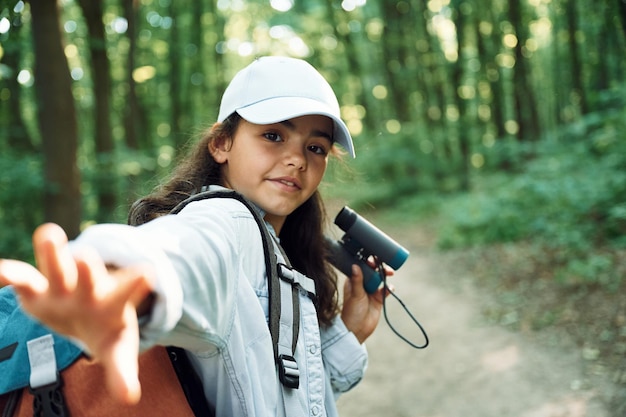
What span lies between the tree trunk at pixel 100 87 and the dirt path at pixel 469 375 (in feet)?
16.2

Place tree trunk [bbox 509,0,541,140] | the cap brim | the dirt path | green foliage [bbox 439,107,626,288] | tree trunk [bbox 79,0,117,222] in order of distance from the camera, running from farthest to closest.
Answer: tree trunk [bbox 509,0,541,140] < tree trunk [bbox 79,0,117,222] < green foliage [bbox 439,107,626,288] < the dirt path < the cap brim

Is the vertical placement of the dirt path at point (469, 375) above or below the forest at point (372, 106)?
below

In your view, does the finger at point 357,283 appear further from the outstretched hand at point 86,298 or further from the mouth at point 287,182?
the outstretched hand at point 86,298

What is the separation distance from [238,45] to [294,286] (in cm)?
1999

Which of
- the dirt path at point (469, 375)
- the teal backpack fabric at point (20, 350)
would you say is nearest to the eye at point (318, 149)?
the teal backpack fabric at point (20, 350)

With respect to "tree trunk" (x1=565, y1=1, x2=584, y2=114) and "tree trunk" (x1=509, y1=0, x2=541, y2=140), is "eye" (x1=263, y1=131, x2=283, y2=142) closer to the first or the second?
"tree trunk" (x1=509, y1=0, x2=541, y2=140)

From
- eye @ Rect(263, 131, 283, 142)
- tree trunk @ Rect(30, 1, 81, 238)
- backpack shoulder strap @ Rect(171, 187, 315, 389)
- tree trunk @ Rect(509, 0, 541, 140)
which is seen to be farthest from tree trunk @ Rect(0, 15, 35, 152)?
tree trunk @ Rect(509, 0, 541, 140)

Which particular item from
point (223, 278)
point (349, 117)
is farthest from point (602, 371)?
point (349, 117)

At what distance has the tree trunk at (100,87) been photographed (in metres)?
8.09

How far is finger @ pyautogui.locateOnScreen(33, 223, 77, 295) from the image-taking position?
666mm

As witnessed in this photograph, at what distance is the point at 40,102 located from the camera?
18.5 feet

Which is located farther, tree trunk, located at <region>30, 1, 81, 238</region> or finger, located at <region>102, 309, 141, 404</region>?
tree trunk, located at <region>30, 1, 81, 238</region>

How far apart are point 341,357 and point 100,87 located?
10.1 m

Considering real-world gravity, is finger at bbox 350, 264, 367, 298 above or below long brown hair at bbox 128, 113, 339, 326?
below
